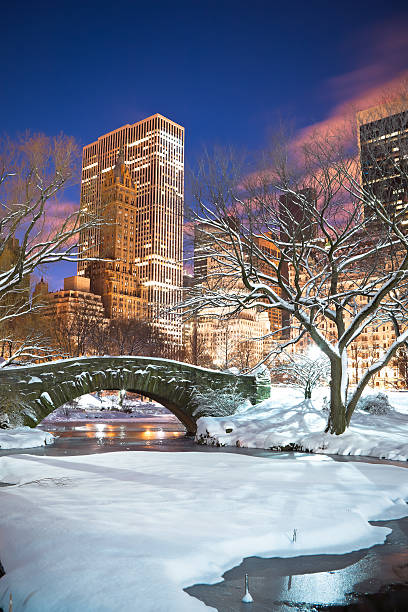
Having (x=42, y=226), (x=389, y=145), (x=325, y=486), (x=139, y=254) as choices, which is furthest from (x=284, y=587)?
(x=139, y=254)

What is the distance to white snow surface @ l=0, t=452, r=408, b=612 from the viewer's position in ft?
16.9

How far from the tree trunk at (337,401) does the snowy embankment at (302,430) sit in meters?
0.34

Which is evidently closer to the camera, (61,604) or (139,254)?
(61,604)

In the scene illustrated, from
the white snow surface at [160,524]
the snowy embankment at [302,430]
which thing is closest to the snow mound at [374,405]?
the snowy embankment at [302,430]

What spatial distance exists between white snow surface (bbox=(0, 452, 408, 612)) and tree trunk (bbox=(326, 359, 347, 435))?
5.83 metres

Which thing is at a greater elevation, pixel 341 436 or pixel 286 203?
pixel 286 203

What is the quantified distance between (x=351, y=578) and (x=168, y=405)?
22.8 meters

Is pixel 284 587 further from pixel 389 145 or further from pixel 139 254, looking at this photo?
pixel 139 254

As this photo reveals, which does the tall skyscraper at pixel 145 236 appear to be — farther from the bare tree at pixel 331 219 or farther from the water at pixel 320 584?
the water at pixel 320 584

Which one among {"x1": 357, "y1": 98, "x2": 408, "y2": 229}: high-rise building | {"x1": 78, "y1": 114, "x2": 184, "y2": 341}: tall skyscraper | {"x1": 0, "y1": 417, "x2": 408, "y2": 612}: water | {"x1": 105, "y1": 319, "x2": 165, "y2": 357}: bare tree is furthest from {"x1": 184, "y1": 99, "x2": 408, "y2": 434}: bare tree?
{"x1": 78, "y1": 114, "x2": 184, "y2": 341}: tall skyscraper

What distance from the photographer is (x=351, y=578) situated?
6.02 meters

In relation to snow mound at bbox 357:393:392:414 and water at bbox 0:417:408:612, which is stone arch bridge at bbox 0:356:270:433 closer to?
snow mound at bbox 357:393:392:414

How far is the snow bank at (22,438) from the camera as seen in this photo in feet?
67.5

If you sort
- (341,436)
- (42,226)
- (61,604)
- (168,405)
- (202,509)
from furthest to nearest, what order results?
(168,405) → (42,226) → (341,436) → (202,509) → (61,604)
